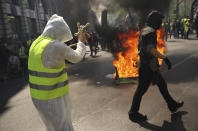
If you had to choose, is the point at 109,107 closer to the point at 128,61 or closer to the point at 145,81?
the point at 145,81

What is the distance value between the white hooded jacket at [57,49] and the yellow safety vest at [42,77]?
6cm

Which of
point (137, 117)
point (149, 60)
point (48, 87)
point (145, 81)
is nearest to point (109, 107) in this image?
point (137, 117)

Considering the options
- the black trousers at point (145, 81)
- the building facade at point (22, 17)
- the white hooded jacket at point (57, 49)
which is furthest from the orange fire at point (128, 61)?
the building facade at point (22, 17)

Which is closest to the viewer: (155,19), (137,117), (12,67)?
(155,19)

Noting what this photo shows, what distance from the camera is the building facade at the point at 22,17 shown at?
15195mm

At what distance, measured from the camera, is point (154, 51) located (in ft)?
10.2

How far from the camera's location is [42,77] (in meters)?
2.15

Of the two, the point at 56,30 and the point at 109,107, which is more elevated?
the point at 56,30

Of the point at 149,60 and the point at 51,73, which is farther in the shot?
the point at 149,60

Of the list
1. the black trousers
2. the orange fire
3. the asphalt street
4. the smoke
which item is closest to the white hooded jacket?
the black trousers

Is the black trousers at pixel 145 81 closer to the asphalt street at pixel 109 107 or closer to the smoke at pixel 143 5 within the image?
the asphalt street at pixel 109 107

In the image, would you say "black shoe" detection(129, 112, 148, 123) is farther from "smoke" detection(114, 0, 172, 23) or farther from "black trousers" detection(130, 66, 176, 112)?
"smoke" detection(114, 0, 172, 23)

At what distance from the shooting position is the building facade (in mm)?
15195

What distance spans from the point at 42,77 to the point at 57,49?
1.20 ft
